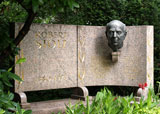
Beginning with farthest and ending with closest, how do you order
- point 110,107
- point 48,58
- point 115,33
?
point 115,33 → point 48,58 → point 110,107

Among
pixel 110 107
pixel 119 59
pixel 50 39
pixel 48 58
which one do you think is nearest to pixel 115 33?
pixel 119 59

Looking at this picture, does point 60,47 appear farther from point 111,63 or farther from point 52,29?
point 111,63

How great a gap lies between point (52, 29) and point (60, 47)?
1.30 ft

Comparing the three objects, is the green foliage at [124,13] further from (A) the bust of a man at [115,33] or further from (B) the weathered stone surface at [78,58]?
(A) the bust of a man at [115,33]

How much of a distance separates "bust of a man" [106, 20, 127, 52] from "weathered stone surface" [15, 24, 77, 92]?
0.73 metres

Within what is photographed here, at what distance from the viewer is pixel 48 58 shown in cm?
545

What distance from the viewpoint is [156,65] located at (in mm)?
7711

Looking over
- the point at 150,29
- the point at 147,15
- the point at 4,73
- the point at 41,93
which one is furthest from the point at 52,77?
the point at 147,15

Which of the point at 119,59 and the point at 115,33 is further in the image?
the point at 119,59

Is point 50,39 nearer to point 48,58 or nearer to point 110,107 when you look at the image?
point 48,58

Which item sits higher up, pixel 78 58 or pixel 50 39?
pixel 50 39

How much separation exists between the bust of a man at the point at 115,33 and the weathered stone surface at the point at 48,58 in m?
0.73

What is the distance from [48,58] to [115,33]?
4.93ft

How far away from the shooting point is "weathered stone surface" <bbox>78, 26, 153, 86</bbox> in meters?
6.14
